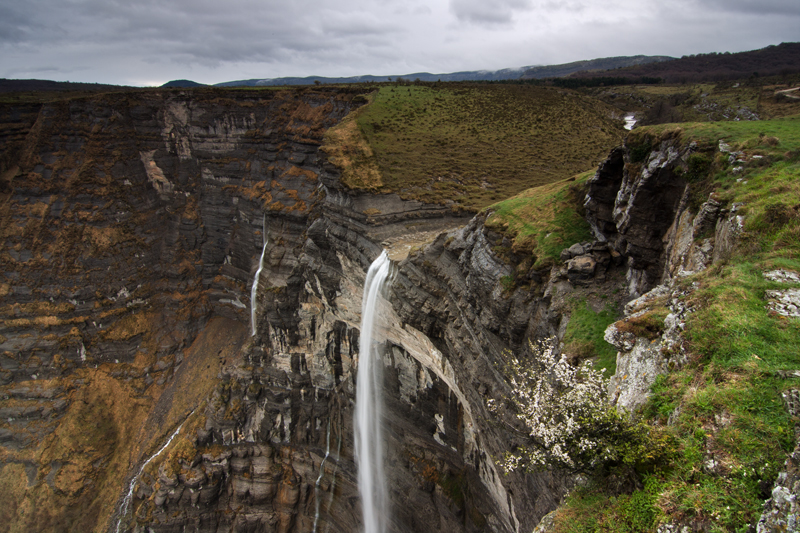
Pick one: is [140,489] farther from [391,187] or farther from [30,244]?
[391,187]

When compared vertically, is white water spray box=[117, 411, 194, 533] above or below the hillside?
below

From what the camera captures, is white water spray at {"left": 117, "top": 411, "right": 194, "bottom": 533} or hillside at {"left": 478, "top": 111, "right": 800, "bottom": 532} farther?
white water spray at {"left": 117, "top": 411, "right": 194, "bottom": 533}

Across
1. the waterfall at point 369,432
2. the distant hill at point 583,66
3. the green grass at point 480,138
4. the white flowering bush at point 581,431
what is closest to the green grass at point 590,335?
the white flowering bush at point 581,431

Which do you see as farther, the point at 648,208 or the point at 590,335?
the point at 648,208

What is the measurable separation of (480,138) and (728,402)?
44.9 m

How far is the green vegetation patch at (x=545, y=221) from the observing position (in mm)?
18484

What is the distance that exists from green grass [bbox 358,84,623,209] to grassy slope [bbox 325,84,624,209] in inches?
4.2

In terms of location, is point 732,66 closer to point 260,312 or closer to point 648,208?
point 648,208

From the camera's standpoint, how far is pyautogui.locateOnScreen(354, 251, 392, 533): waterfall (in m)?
31.5

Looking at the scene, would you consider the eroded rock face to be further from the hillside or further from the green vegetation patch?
the green vegetation patch

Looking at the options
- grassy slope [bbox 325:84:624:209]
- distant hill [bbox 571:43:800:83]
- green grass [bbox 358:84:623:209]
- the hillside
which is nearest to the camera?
Result: the hillside

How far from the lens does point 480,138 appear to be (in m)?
47.7

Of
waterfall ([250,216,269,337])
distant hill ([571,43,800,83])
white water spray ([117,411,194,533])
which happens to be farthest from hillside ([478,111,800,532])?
distant hill ([571,43,800,83])

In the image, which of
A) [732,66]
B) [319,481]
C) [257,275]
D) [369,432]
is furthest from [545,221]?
[732,66]
